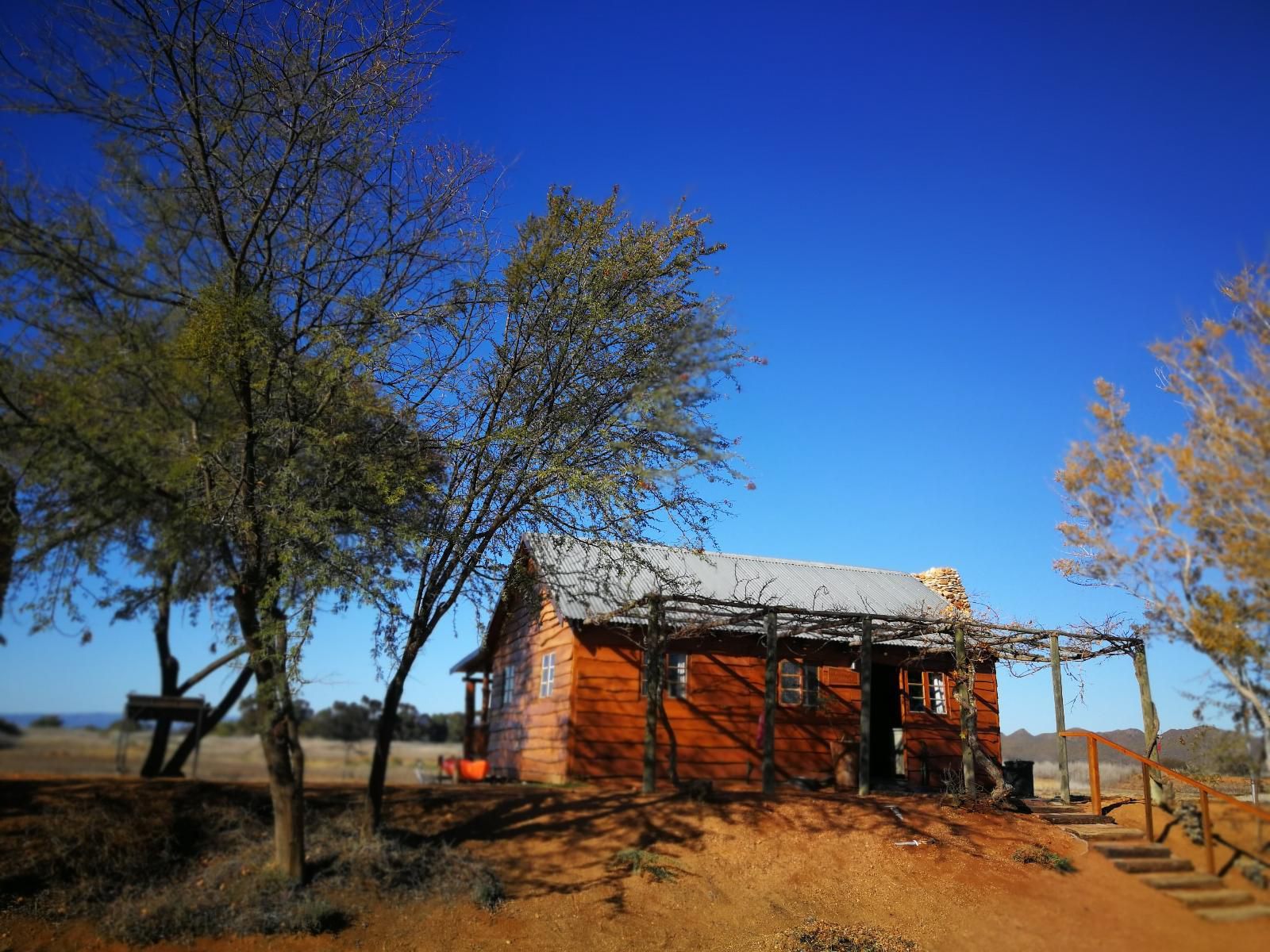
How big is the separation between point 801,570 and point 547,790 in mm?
10294

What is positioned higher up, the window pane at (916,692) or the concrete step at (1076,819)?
the window pane at (916,692)

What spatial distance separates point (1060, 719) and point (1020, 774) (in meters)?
1.79

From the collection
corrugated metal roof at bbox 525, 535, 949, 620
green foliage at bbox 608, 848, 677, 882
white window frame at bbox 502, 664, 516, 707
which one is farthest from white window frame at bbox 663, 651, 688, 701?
green foliage at bbox 608, 848, 677, 882

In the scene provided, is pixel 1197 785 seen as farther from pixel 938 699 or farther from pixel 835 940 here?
pixel 938 699

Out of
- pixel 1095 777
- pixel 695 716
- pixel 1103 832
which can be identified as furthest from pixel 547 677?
pixel 1103 832

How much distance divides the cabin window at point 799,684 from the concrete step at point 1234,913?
1036 centimetres

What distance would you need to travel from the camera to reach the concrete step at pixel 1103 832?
1205cm

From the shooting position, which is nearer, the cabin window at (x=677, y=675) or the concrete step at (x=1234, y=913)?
the concrete step at (x=1234, y=913)

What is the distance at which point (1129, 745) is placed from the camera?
48.1 feet

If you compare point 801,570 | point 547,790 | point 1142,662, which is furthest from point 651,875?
point 801,570

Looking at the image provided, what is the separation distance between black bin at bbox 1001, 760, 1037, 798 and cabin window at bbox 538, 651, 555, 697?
9.14 m

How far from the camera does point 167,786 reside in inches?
489

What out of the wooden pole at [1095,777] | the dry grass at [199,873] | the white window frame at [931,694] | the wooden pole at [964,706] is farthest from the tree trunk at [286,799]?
the white window frame at [931,694]

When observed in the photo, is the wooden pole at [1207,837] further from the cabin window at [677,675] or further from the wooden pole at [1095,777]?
the cabin window at [677,675]
